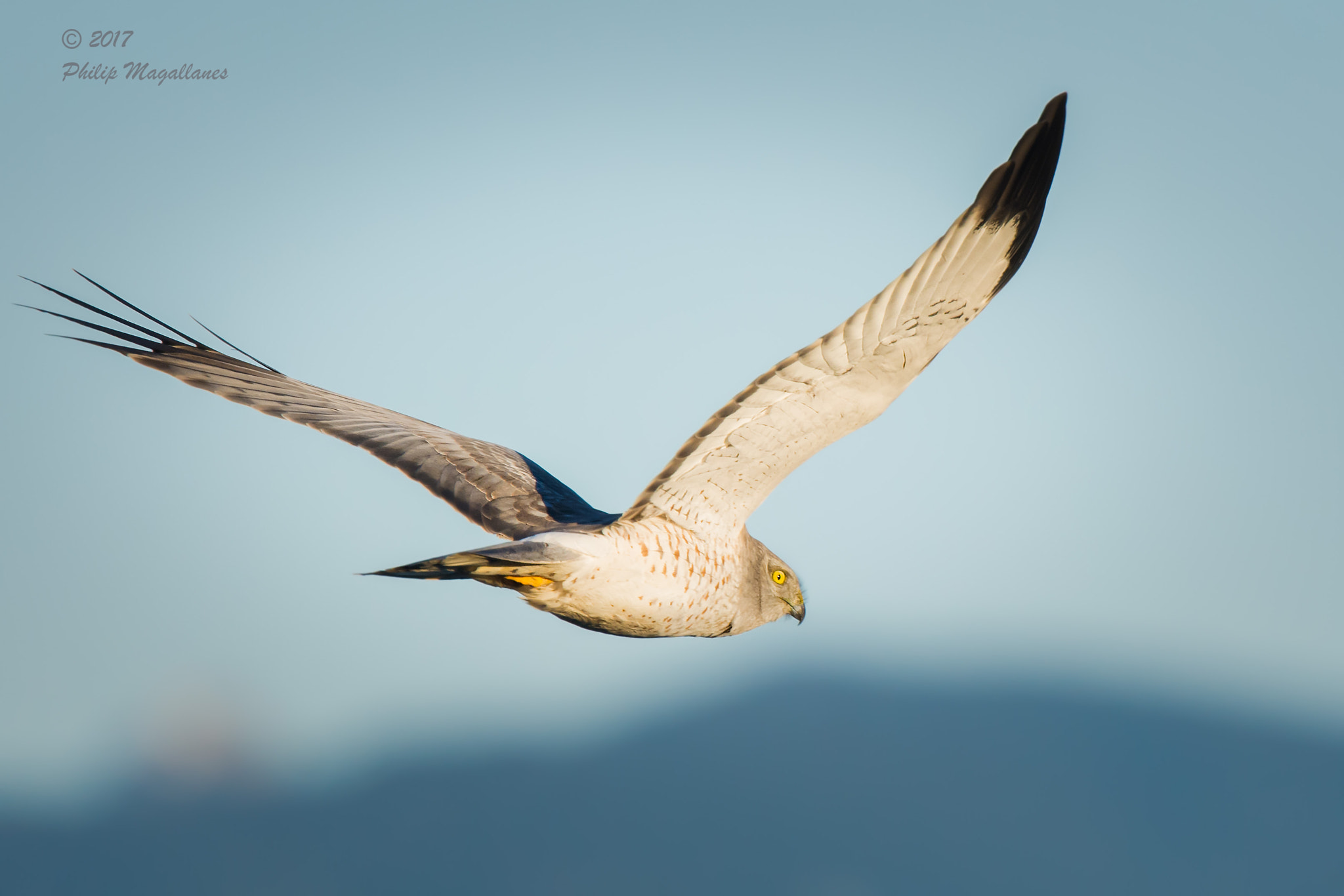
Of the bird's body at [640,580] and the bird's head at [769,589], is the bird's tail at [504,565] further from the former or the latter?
the bird's head at [769,589]

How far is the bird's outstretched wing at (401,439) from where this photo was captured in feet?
21.8

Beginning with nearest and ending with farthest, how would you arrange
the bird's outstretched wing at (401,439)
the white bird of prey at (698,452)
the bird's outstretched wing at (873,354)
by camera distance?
the bird's outstretched wing at (873,354), the white bird of prey at (698,452), the bird's outstretched wing at (401,439)

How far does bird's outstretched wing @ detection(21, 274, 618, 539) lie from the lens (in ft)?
21.8

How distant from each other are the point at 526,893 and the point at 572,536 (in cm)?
19699

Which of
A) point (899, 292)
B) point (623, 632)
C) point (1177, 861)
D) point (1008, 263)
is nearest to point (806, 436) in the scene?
point (899, 292)

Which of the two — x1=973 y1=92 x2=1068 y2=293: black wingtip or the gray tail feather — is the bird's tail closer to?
the gray tail feather

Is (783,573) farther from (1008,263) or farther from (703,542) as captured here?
(1008,263)

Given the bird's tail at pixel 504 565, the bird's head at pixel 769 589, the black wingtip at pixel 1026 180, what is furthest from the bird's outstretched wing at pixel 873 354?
the bird's head at pixel 769 589

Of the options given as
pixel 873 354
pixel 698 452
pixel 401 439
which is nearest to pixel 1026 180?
pixel 873 354

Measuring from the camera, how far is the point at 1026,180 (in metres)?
4.47

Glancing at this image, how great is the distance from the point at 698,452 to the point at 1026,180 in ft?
7.39

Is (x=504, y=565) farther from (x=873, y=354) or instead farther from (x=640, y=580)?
(x=873, y=354)

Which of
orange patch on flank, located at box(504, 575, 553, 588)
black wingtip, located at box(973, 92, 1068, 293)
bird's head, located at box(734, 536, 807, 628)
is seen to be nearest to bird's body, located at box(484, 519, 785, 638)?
orange patch on flank, located at box(504, 575, 553, 588)

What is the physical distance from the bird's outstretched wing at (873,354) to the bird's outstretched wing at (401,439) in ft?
3.37
